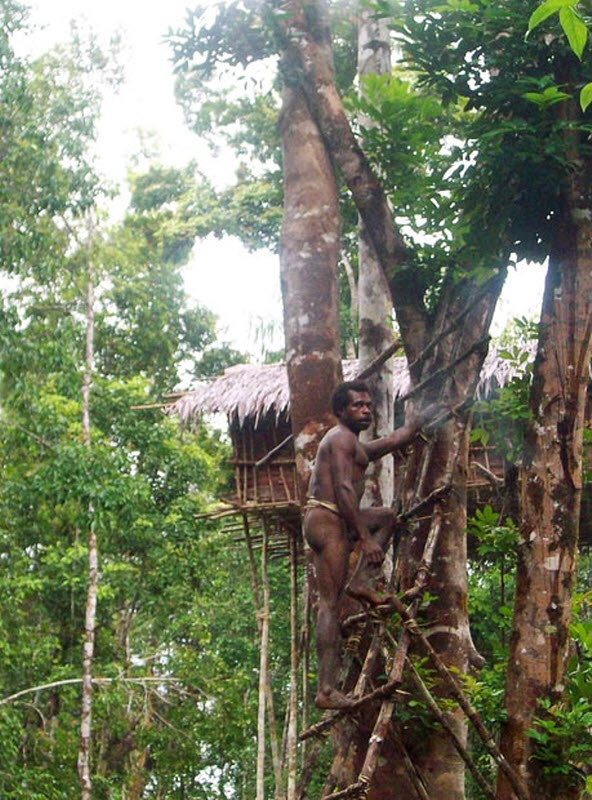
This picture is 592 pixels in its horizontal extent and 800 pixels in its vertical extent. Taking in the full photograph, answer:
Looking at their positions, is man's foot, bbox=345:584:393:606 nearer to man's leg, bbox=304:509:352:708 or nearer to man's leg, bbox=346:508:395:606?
man's leg, bbox=346:508:395:606

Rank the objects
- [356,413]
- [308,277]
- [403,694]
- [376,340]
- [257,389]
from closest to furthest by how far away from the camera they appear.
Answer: [403,694] → [356,413] → [308,277] → [376,340] → [257,389]

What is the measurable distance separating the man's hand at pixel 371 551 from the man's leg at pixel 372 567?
2cm

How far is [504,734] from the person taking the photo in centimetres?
380

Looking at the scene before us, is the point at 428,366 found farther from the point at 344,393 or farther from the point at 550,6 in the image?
the point at 550,6

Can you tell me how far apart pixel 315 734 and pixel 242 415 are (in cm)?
718

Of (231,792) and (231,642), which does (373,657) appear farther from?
(231,792)

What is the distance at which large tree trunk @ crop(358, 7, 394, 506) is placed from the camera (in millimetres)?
5043

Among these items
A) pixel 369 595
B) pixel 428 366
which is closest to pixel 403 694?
pixel 369 595

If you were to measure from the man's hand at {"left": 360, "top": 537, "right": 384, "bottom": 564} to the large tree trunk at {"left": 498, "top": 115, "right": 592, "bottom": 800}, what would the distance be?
1.90 ft

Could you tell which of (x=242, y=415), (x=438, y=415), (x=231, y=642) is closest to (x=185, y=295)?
(x=231, y=642)

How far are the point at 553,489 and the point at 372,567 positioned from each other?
2.56 ft

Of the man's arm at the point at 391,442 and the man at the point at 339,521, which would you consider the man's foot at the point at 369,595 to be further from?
the man's arm at the point at 391,442

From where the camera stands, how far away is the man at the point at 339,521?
12.2ft

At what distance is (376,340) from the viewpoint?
5.37 metres
